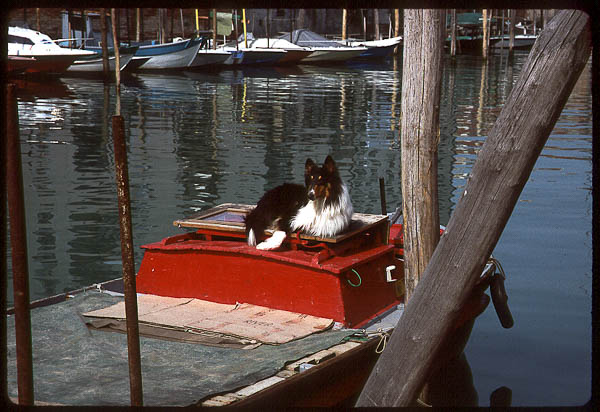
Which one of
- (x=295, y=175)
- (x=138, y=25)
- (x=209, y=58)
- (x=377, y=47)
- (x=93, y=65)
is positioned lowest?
(x=295, y=175)

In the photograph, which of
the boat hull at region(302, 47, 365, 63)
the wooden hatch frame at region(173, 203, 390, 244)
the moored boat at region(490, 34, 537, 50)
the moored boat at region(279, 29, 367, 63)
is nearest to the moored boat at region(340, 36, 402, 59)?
the moored boat at region(279, 29, 367, 63)

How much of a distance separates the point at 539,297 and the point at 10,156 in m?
7.97

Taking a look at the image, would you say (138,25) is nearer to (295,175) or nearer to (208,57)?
(208,57)

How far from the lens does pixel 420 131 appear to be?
6.24m

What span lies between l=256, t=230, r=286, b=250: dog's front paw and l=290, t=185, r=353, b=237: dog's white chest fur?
18cm

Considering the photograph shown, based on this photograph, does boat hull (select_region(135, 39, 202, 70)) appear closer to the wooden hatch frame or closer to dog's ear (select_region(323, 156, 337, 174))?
the wooden hatch frame

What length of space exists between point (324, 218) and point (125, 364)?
7.58 ft

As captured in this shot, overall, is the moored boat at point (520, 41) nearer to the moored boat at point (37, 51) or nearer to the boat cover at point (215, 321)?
the moored boat at point (37, 51)

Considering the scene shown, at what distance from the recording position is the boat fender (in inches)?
285

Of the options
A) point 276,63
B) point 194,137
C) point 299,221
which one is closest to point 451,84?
point 276,63

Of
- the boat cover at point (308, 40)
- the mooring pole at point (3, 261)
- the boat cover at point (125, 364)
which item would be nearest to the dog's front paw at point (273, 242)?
the boat cover at point (125, 364)

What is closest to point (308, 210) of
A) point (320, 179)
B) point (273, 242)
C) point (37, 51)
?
point (320, 179)

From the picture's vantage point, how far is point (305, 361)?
596cm

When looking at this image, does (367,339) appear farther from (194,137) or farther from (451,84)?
(451,84)
